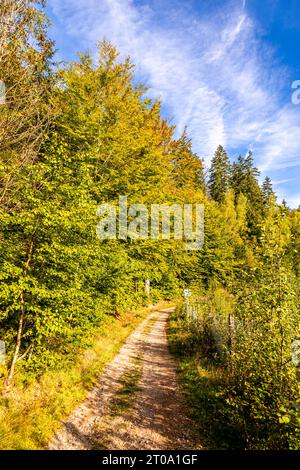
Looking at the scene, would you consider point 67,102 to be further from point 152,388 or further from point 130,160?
point 152,388

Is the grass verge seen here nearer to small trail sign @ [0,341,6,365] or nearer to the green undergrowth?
the green undergrowth

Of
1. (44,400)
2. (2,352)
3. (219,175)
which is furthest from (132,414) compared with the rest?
(219,175)

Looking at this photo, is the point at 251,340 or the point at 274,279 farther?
the point at 251,340

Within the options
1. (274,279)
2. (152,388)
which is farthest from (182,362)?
(274,279)

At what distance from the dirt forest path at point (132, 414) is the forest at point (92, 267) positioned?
49cm

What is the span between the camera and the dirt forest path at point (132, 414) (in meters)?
5.89

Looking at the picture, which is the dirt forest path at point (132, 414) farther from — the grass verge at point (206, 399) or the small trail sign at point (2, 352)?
the small trail sign at point (2, 352)

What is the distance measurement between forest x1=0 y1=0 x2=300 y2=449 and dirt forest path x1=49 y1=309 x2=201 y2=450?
0.49 metres

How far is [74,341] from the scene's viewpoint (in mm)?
9234

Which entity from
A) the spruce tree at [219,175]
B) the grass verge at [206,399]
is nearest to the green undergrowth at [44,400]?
the grass verge at [206,399]

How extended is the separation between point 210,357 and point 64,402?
601 cm

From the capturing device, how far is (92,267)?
898 centimetres

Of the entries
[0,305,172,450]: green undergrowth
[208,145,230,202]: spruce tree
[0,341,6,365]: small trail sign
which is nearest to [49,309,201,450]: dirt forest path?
[0,305,172,450]: green undergrowth

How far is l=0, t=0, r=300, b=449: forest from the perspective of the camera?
5188 millimetres
